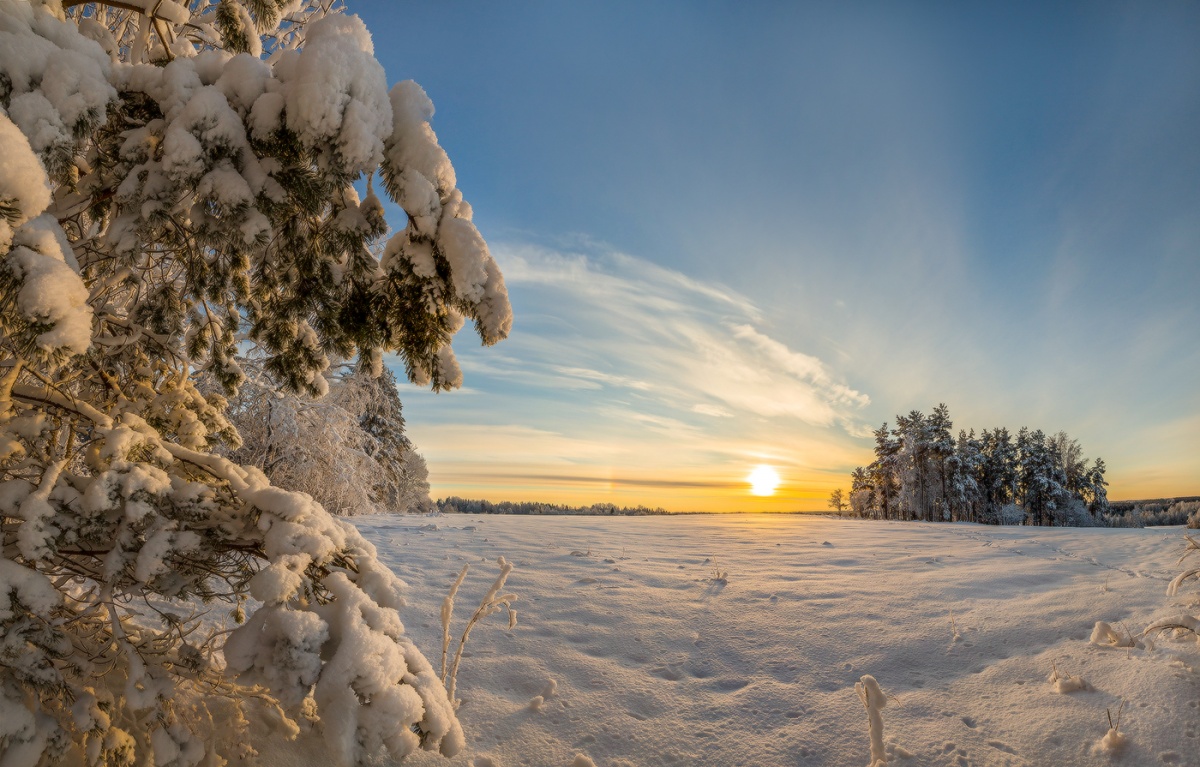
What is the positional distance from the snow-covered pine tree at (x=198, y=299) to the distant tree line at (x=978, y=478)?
43.8 meters

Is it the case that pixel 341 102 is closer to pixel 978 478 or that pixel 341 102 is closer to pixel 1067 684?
pixel 1067 684

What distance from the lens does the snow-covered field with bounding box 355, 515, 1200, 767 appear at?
2.24 metres

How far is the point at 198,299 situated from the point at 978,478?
54047mm

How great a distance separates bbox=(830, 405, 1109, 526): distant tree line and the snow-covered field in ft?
128

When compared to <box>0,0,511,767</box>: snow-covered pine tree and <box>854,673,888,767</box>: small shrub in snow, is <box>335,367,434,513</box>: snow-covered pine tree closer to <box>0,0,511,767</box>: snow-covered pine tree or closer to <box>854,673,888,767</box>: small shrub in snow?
<box>0,0,511,767</box>: snow-covered pine tree

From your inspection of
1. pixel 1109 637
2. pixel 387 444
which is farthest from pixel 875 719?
pixel 387 444

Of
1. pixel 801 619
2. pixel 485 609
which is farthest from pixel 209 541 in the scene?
pixel 801 619

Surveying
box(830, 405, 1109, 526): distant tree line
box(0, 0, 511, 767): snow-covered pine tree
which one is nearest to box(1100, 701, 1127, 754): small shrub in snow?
box(0, 0, 511, 767): snow-covered pine tree

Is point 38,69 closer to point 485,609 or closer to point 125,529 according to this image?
point 125,529

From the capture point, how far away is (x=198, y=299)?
2494mm

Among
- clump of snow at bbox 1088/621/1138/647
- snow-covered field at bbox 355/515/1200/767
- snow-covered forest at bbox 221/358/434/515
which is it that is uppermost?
snow-covered forest at bbox 221/358/434/515

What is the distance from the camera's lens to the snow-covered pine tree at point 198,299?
4.69 feet

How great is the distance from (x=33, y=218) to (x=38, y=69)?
1.78ft

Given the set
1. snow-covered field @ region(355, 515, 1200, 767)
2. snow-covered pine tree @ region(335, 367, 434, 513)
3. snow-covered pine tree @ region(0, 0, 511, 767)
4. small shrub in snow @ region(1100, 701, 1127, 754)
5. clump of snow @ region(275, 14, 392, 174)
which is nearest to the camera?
snow-covered pine tree @ region(0, 0, 511, 767)
